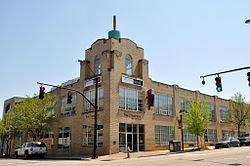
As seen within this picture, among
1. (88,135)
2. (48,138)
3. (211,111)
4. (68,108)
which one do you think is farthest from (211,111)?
(48,138)

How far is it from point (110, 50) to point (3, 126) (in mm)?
26586

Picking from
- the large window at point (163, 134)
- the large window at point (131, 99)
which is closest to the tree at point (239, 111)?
the large window at point (163, 134)

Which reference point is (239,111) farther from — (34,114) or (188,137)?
(34,114)

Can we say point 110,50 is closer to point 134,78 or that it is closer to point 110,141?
point 134,78

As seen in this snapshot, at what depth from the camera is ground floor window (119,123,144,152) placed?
2700cm

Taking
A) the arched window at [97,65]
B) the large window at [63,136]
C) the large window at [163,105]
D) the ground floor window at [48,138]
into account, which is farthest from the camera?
the ground floor window at [48,138]

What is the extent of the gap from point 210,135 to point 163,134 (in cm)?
1261

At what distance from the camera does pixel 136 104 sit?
29.7 metres

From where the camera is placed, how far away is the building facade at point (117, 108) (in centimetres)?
2703

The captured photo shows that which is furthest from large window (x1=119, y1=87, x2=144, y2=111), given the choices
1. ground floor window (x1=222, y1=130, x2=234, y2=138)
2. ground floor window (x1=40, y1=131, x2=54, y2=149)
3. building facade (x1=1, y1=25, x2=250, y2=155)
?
ground floor window (x1=222, y1=130, x2=234, y2=138)

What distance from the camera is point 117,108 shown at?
27125mm

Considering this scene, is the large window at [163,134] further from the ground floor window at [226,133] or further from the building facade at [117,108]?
the ground floor window at [226,133]

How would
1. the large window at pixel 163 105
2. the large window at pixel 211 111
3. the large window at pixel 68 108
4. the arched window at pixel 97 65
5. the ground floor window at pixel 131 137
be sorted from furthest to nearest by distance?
the large window at pixel 211 111 → the large window at pixel 68 108 → the large window at pixel 163 105 → the arched window at pixel 97 65 → the ground floor window at pixel 131 137

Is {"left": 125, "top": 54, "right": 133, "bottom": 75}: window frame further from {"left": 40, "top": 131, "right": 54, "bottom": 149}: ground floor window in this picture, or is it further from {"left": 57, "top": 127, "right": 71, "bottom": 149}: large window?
{"left": 40, "top": 131, "right": 54, "bottom": 149}: ground floor window
